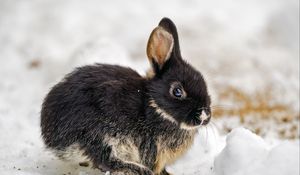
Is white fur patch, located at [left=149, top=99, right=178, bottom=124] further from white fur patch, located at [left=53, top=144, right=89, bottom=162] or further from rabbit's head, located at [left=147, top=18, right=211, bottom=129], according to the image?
white fur patch, located at [left=53, top=144, right=89, bottom=162]

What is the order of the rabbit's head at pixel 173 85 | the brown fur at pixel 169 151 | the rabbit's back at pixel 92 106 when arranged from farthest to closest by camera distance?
the brown fur at pixel 169 151
the rabbit's back at pixel 92 106
the rabbit's head at pixel 173 85

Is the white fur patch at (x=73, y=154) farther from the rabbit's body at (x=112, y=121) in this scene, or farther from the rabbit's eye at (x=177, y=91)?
the rabbit's eye at (x=177, y=91)

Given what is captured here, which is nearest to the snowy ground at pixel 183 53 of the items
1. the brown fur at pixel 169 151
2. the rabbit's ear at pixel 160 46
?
the brown fur at pixel 169 151

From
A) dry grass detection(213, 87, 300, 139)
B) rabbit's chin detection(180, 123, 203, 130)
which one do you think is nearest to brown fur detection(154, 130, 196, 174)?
rabbit's chin detection(180, 123, 203, 130)

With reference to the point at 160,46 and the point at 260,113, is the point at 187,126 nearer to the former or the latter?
the point at 160,46

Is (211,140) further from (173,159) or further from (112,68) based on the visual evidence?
(112,68)

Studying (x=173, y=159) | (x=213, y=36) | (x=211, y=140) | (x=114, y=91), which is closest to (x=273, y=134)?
(x=211, y=140)

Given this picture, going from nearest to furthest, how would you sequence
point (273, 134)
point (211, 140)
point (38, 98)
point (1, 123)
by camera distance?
point (211, 140) → point (1, 123) → point (273, 134) → point (38, 98)
